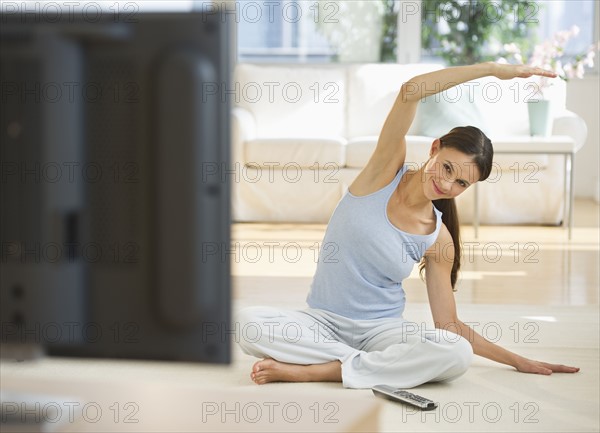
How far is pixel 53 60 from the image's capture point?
28.8 inches

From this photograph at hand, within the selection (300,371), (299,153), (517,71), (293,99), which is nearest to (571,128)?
(299,153)

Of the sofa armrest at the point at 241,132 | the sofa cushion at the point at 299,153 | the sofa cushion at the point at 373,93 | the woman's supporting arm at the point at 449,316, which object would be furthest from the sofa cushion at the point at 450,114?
the woman's supporting arm at the point at 449,316

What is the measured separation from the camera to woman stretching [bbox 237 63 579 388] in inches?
92.6

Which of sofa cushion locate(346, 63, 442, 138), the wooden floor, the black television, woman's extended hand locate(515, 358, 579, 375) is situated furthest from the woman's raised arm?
sofa cushion locate(346, 63, 442, 138)

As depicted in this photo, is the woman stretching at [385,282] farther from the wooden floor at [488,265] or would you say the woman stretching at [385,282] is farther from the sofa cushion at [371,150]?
the sofa cushion at [371,150]

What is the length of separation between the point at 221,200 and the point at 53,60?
16cm

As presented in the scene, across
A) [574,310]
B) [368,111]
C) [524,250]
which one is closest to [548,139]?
[524,250]

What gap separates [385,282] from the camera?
2.46 metres

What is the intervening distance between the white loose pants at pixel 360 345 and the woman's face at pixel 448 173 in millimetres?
333

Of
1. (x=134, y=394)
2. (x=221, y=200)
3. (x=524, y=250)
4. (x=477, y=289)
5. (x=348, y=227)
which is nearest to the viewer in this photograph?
(x=221, y=200)

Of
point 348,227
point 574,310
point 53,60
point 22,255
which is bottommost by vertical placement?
point 574,310

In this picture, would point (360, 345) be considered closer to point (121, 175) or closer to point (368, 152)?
point (121, 175)

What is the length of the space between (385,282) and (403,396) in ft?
1.09

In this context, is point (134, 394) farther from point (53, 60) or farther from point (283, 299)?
point (283, 299)
